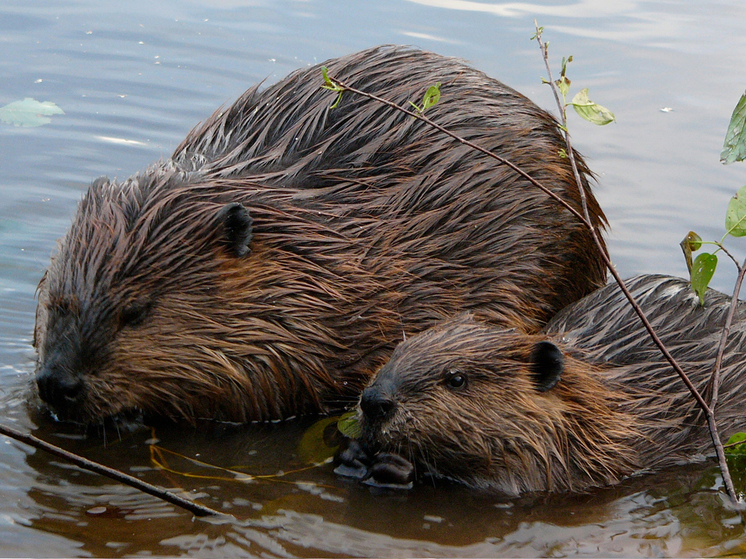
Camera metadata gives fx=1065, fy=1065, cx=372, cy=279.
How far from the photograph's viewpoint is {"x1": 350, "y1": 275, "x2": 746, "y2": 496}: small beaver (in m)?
3.68

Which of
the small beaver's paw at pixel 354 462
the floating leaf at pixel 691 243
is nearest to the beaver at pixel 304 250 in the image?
the small beaver's paw at pixel 354 462

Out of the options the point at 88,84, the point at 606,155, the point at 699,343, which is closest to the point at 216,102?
the point at 88,84

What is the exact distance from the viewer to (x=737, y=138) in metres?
3.68

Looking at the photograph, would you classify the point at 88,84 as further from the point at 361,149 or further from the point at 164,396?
the point at 164,396

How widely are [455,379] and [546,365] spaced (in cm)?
34

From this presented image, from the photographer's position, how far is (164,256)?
377cm

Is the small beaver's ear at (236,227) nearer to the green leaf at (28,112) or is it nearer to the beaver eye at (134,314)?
the beaver eye at (134,314)

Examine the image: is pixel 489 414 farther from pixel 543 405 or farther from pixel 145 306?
pixel 145 306

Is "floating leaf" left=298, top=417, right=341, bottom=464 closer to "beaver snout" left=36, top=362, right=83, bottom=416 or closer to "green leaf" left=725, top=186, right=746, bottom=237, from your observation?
"beaver snout" left=36, top=362, right=83, bottom=416

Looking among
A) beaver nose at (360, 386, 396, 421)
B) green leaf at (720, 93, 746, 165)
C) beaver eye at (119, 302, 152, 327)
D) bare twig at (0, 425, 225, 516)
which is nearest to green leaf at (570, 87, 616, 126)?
green leaf at (720, 93, 746, 165)

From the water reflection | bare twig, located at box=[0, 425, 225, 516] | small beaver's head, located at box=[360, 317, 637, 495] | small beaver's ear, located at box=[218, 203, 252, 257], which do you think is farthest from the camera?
small beaver's ear, located at box=[218, 203, 252, 257]

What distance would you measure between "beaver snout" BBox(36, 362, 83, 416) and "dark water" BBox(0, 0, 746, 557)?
0.20 metres

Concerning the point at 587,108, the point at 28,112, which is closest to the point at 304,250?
the point at 587,108

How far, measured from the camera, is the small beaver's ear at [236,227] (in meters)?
3.82
